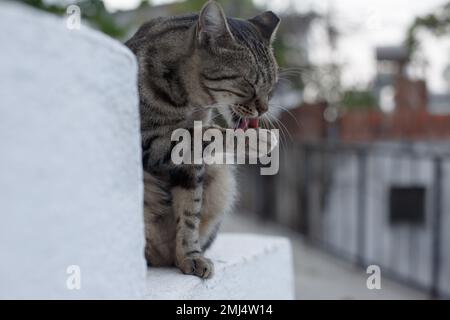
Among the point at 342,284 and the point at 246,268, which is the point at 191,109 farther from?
the point at 342,284

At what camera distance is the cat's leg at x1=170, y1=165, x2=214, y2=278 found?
1998 millimetres

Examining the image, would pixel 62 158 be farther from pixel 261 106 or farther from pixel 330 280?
pixel 330 280

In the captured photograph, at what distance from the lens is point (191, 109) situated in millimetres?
2010

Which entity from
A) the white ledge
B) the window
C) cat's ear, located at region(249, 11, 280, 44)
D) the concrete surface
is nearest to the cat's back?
cat's ear, located at region(249, 11, 280, 44)

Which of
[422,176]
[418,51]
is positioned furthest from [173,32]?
[418,51]

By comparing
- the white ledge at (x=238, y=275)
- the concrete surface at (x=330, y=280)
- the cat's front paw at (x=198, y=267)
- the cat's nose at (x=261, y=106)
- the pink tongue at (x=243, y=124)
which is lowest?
the concrete surface at (x=330, y=280)

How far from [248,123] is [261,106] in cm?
8

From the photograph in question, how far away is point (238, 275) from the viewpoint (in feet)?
7.22

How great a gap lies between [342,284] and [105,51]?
14.4ft

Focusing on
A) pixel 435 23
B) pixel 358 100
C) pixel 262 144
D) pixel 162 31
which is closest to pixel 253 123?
pixel 262 144

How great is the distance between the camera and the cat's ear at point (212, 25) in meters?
1.92

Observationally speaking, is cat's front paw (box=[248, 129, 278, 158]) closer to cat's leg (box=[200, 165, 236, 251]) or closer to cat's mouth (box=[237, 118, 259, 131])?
cat's mouth (box=[237, 118, 259, 131])

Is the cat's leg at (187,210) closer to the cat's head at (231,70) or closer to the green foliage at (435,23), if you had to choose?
the cat's head at (231,70)

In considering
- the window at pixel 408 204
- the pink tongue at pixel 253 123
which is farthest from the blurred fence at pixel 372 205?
the pink tongue at pixel 253 123
